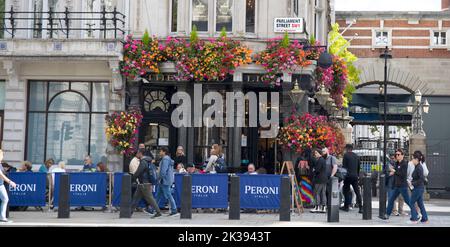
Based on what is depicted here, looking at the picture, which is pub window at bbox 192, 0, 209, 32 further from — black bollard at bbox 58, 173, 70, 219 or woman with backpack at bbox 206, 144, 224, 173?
black bollard at bbox 58, 173, 70, 219

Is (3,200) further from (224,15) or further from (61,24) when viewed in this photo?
(224,15)

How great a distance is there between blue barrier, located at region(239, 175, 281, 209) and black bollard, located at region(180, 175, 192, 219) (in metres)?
1.72

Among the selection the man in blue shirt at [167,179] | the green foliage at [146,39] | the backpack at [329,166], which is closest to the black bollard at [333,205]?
the backpack at [329,166]

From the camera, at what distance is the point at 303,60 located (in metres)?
25.0

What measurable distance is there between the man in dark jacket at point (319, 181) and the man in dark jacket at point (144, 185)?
177 inches

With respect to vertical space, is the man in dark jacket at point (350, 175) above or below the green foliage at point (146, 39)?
below

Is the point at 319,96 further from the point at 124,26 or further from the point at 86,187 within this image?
the point at 86,187

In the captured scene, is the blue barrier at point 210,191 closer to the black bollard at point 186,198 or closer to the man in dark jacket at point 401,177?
the black bollard at point 186,198

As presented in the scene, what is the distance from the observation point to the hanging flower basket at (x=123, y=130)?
25.4 meters

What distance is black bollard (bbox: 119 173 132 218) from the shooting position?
19.7 meters

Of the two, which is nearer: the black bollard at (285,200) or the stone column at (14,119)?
the black bollard at (285,200)

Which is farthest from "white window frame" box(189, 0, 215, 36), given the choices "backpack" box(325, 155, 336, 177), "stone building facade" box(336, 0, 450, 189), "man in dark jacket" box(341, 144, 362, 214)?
"stone building facade" box(336, 0, 450, 189)

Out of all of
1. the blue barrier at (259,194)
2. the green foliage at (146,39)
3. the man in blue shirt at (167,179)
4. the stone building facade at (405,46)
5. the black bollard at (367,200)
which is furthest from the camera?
the stone building facade at (405,46)
